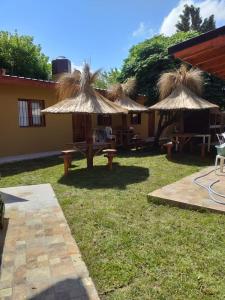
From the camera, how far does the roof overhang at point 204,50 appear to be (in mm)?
3465

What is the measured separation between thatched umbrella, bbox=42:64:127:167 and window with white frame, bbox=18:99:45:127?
2.61m

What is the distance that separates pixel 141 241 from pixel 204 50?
2.82m

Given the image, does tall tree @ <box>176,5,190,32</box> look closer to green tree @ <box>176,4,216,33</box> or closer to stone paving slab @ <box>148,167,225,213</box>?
green tree @ <box>176,4,216,33</box>

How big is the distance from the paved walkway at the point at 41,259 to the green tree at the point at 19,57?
24.7m

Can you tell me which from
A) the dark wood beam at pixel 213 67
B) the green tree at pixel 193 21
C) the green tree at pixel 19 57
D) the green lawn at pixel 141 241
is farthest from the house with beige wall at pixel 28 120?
the green tree at pixel 193 21

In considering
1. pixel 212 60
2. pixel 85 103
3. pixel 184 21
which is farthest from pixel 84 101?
pixel 184 21

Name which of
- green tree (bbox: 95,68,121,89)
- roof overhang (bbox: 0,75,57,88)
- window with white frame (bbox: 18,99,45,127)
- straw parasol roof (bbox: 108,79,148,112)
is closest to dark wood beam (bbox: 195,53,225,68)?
green tree (bbox: 95,68,121,89)

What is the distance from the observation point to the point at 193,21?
37.3 metres

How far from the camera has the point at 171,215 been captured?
4145mm

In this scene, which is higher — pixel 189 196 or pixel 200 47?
pixel 200 47

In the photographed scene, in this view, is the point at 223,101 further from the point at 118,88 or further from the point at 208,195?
the point at 208,195

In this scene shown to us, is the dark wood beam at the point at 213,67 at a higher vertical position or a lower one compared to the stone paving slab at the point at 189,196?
higher

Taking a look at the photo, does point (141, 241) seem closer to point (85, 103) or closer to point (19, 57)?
point (85, 103)

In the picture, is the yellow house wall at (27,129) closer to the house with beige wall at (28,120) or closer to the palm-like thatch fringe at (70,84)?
the house with beige wall at (28,120)
